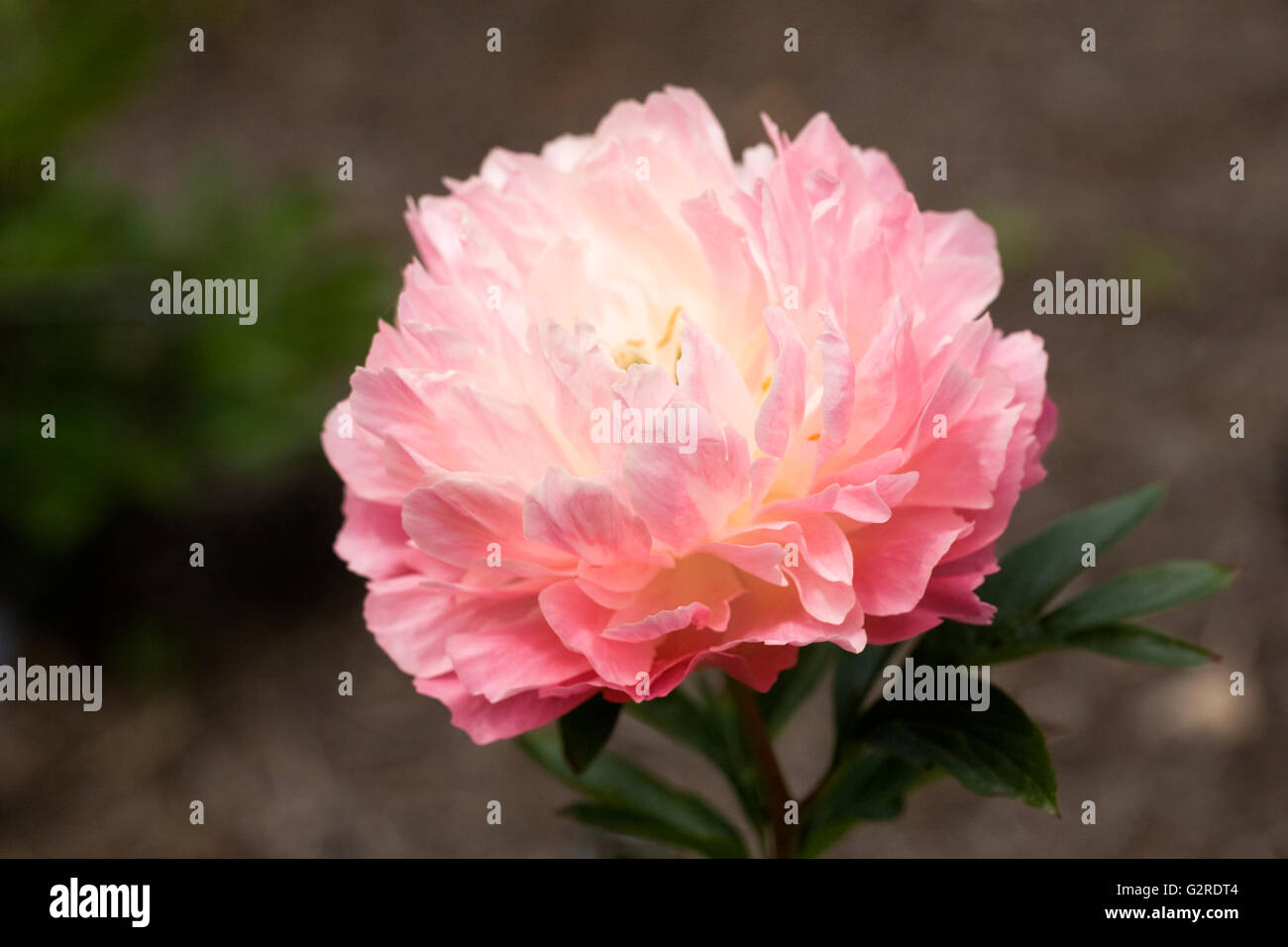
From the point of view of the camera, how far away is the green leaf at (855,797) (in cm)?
69

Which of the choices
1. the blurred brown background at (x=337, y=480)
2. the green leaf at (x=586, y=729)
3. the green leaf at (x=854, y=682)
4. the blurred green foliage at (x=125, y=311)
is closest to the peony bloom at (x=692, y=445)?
the green leaf at (x=586, y=729)

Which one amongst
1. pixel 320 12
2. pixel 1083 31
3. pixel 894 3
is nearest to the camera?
pixel 1083 31

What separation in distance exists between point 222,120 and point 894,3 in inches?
62.3

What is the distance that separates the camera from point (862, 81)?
258cm

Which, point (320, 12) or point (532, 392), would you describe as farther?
point (320, 12)

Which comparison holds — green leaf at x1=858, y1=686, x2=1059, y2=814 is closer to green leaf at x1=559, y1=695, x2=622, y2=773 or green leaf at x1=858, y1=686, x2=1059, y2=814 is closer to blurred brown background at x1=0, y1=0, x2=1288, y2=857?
green leaf at x1=559, y1=695, x2=622, y2=773

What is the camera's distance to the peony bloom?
0.52m

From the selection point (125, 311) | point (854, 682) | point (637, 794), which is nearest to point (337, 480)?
point (125, 311)

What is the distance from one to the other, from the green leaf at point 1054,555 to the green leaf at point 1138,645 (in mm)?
33

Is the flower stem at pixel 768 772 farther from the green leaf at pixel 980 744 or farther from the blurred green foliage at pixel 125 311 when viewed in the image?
the blurred green foliage at pixel 125 311

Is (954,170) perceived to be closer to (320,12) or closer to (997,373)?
(320,12)

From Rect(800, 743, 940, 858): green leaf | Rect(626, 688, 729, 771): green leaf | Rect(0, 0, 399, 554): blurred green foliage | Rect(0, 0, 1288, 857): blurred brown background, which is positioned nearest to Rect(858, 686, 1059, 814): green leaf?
Rect(800, 743, 940, 858): green leaf

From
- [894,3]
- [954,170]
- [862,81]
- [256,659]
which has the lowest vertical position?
[256,659]
